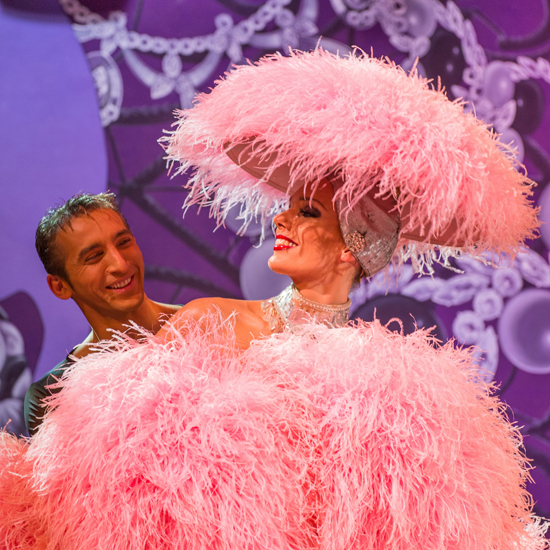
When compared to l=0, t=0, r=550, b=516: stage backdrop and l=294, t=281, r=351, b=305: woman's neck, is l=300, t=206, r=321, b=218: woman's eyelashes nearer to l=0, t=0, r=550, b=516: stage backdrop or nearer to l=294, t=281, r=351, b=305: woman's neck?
l=294, t=281, r=351, b=305: woman's neck

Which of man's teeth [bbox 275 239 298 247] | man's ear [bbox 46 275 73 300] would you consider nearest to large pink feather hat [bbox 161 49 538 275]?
man's teeth [bbox 275 239 298 247]

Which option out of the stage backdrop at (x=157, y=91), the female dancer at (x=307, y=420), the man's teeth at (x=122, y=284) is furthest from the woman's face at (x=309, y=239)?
the stage backdrop at (x=157, y=91)

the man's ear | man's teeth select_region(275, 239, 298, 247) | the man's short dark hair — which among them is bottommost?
the man's ear

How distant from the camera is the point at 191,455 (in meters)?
0.86

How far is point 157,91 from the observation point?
2.16 m

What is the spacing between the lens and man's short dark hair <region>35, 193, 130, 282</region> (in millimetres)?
1325

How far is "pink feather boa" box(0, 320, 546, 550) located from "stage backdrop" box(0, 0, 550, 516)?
4.03 feet

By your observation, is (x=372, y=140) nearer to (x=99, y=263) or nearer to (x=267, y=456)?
(x=267, y=456)

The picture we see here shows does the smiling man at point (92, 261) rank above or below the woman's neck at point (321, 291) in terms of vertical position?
below

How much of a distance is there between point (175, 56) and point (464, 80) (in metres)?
1.23

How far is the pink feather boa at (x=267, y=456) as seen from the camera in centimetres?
85

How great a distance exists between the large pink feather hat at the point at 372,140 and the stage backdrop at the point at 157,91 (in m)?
1.02

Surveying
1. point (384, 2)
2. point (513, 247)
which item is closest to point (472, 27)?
point (384, 2)

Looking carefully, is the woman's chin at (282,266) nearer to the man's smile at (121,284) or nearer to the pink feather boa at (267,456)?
the pink feather boa at (267,456)
